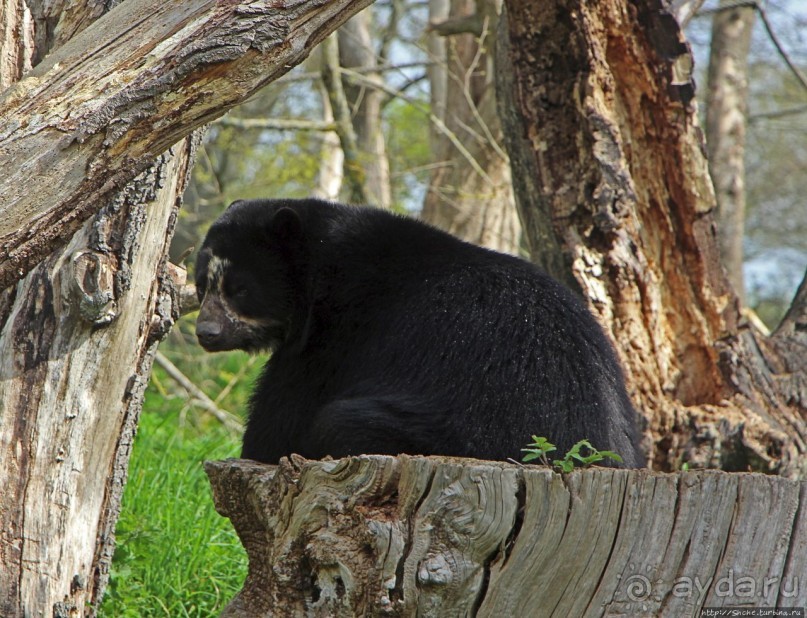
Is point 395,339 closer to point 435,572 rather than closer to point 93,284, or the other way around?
point 93,284

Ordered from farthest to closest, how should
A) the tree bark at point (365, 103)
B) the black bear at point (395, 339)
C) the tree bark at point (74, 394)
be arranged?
the tree bark at point (365, 103)
the tree bark at point (74, 394)
the black bear at point (395, 339)

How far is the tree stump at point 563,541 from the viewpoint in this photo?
2.50 m

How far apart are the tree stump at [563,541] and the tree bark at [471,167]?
596 cm

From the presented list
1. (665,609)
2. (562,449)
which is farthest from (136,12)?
(665,609)

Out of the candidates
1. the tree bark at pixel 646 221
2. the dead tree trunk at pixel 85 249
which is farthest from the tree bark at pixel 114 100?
the tree bark at pixel 646 221

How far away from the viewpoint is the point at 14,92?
10.5 feet

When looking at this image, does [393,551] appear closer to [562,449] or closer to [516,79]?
[562,449]

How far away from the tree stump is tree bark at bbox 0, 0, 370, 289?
1340 millimetres

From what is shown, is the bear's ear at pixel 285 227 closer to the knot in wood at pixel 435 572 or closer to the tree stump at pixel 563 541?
the tree stump at pixel 563 541

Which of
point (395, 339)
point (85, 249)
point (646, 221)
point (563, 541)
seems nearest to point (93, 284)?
point (85, 249)

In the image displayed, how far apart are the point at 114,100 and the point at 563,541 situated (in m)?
1.99

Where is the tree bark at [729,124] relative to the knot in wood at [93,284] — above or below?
above

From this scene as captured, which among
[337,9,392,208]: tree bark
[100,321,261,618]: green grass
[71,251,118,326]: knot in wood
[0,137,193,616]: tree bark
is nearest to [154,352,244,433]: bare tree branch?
[100,321,261,618]: green grass

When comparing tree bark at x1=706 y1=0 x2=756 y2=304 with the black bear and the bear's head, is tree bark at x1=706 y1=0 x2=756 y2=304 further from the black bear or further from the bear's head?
the bear's head
